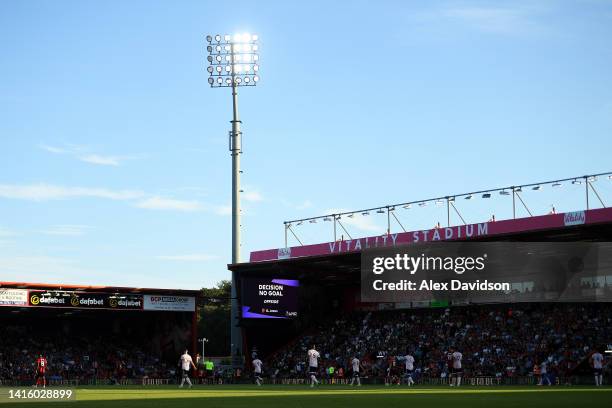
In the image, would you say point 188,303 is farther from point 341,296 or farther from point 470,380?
point 470,380

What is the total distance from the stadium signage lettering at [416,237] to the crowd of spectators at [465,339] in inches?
259

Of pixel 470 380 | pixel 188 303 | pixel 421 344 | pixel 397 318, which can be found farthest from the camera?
pixel 188 303

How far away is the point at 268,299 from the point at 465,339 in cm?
1315

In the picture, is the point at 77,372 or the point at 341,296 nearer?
the point at 77,372

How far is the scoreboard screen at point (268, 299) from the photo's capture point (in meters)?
61.3

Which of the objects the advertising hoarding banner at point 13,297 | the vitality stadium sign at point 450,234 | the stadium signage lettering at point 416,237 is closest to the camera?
the vitality stadium sign at point 450,234

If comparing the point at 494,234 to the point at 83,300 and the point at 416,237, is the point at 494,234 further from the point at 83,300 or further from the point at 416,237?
the point at 83,300

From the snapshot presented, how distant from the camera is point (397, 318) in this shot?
63.3m

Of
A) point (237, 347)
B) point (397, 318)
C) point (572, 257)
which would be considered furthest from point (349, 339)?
point (572, 257)

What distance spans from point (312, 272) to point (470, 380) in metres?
18.3

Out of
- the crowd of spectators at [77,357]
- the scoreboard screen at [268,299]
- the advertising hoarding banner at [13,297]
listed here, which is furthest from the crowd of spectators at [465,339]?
the advertising hoarding banner at [13,297]

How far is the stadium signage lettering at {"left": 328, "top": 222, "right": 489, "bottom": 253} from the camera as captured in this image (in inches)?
2070

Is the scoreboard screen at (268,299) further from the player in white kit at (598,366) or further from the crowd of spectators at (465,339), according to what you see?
the player in white kit at (598,366)

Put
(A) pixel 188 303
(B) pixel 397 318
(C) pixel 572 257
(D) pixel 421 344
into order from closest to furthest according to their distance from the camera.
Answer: (C) pixel 572 257 < (D) pixel 421 344 < (B) pixel 397 318 < (A) pixel 188 303
